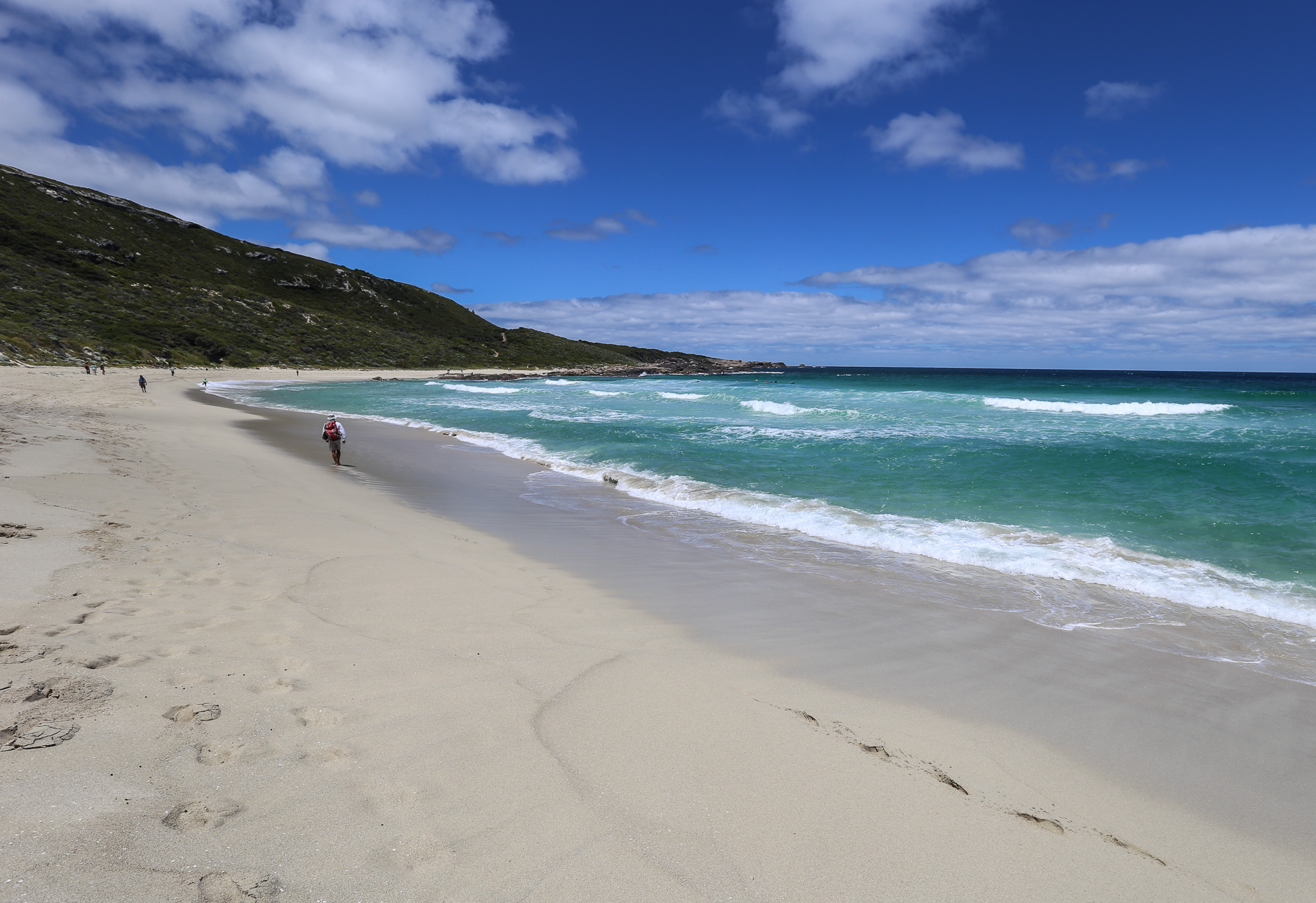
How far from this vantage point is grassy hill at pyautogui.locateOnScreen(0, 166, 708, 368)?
2287 inches

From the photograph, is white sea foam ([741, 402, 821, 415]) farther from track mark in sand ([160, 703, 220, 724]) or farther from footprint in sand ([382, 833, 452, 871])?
footprint in sand ([382, 833, 452, 871])

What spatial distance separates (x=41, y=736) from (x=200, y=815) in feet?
3.72

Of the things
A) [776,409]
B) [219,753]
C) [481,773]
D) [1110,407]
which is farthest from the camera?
[1110,407]

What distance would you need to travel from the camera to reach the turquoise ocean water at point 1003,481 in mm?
8195

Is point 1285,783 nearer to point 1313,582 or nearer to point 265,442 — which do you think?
point 1313,582

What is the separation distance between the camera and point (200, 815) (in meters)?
2.55

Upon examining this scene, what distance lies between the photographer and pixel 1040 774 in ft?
12.0

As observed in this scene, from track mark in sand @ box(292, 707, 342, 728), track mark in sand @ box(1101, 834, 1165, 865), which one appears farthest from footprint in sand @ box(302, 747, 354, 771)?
track mark in sand @ box(1101, 834, 1165, 865)

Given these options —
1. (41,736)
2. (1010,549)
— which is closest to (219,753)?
(41,736)

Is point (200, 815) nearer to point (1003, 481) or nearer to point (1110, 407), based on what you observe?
point (1003, 481)

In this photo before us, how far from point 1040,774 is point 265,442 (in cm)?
2089

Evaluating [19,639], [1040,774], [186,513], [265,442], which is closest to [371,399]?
[265,442]

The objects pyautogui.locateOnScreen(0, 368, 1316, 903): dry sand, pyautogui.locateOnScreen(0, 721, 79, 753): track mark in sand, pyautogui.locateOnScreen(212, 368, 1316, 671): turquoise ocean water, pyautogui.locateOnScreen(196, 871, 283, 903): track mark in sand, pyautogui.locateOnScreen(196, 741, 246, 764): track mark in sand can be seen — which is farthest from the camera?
pyautogui.locateOnScreen(212, 368, 1316, 671): turquoise ocean water

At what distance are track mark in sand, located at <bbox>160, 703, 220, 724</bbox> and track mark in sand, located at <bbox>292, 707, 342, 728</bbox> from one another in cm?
41
